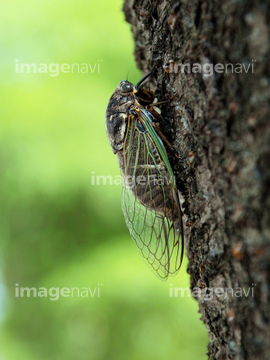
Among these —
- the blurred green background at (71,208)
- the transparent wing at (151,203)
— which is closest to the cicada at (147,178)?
the transparent wing at (151,203)

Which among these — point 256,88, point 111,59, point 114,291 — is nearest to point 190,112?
point 256,88

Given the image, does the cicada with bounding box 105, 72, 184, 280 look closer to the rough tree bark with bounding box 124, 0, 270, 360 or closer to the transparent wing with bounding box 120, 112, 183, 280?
the transparent wing with bounding box 120, 112, 183, 280

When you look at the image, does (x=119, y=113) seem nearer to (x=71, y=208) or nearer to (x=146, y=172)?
(x=146, y=172)

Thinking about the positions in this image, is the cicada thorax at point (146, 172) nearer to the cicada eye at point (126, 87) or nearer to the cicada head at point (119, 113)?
the cicada head at point (119, 113)

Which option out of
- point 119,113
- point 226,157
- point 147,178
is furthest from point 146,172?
point 226,157

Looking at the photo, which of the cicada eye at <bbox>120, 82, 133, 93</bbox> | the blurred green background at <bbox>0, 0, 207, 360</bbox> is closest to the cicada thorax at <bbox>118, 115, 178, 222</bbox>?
the cicada eye at <bbox>120, 82, 133, 93</bbox>

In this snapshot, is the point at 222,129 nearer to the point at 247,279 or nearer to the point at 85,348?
the point at 247,279

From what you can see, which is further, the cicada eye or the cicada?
the cicada eye
